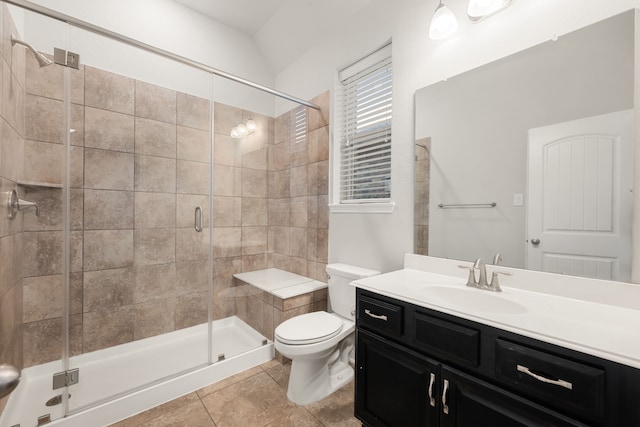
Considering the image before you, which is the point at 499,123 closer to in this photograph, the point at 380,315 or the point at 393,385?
the point at 380,315

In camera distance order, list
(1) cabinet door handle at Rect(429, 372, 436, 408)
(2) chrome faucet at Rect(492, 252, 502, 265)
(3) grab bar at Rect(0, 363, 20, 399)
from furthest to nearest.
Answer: (2) chrome faucet at Rect(492, 252, 502, 265) < (1) cabinet door handle at Rect(429, 372, 436, 408) < (3) grab bar at Rect(0, 363, 20, 399)

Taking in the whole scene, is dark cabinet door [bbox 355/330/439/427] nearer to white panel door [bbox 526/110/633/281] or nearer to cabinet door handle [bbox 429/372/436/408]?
cabinet door handle [bbox 429/372/436/408]

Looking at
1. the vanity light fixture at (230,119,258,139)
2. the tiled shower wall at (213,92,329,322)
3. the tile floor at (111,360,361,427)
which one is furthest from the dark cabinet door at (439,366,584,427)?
the vanity light fixture at (230,119,258,139)

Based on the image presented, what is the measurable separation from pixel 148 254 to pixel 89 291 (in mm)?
426

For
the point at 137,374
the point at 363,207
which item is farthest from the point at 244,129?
the point at 137,374

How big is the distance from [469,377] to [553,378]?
0.26 meters

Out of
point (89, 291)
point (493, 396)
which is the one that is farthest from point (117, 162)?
point (493, 396)

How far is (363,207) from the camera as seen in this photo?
204cm

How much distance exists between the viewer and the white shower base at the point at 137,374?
1.48m

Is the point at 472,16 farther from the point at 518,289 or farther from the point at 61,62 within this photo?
the point at 61,62

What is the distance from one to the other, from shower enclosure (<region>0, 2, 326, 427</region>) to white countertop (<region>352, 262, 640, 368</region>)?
1424 mm

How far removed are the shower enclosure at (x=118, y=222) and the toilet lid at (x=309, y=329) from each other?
59 centimetres

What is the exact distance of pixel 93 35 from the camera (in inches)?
70.3

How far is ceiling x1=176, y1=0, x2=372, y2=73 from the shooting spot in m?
2.18
